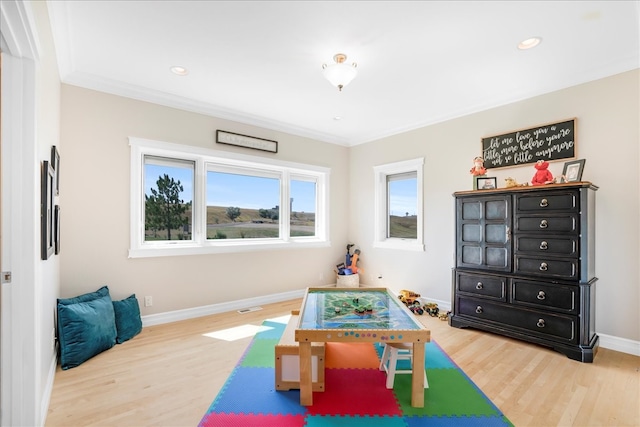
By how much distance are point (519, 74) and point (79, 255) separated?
184 inches

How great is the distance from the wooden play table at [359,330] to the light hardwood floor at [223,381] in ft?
2.12

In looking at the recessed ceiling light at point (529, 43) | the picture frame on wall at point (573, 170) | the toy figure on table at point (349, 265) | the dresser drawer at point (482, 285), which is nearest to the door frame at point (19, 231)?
the recessed ceiling light at point (529, 43)

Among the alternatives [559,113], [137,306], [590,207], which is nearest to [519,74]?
[559,113]

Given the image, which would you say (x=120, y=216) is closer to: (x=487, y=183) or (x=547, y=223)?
(x=487, y=183)

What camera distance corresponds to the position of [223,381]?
2.31 metres

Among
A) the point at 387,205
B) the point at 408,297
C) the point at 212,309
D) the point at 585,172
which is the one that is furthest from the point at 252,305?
the point at 585,172

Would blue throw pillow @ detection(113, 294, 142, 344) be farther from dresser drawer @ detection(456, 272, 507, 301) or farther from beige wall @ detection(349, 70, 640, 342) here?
dresser drawer @ detection(456, 272, 507, 301)

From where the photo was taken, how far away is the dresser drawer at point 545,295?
8.93 feet

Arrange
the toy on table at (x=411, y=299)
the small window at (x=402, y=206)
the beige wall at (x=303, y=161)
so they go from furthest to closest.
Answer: the small window at (x=402, y=206) < the toy on table at (x=411, y=299) < the beige wall at (x=303, y=161)

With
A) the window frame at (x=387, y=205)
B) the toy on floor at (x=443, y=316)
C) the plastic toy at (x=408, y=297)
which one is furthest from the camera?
the window frame at (x=387, y=205)

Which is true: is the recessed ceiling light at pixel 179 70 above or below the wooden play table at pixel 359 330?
above

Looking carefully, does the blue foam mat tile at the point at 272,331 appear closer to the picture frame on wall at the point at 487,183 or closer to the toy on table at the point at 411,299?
the toy on table at the point at 411,299

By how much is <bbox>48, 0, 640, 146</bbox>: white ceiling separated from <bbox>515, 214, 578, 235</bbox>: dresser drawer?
54.9 inches

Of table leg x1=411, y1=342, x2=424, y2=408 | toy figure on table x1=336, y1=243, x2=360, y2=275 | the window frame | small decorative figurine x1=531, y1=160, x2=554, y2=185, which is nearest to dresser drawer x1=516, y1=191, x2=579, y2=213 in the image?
small decorative figurine x1=531, y1=160, x2=554, y2=185
